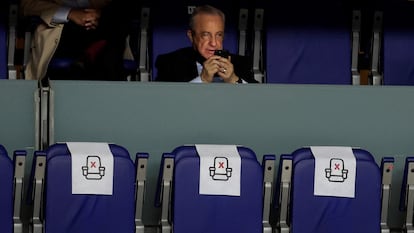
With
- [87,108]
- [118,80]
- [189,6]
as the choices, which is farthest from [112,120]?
[189,6]

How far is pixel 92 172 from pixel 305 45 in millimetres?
2184

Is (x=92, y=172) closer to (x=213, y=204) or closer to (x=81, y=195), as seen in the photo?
(x=81, y=195)

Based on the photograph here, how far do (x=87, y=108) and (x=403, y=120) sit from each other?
5.77 ft

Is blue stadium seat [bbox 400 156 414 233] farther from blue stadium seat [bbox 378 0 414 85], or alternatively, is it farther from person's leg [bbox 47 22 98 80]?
person's leg [bbox 47 22 98 80]

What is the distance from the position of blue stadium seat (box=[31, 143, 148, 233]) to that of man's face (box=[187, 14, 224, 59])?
1.14 meters

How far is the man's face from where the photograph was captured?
9.12m

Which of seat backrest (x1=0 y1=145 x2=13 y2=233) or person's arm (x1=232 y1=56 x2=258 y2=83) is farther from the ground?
person's arm (x1=232 y1=56 x2=258 y2=83)

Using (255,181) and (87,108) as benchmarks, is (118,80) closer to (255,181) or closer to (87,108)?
(87,108)

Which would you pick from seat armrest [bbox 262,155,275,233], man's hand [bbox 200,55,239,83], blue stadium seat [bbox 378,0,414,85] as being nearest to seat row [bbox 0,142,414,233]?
seat armrest [bbox 262,155,275,233]

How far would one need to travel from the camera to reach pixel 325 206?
8.34 m

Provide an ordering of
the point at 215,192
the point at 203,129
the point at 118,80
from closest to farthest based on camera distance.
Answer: the point at 215,192 → the point at 203,129 → the point at 118,80

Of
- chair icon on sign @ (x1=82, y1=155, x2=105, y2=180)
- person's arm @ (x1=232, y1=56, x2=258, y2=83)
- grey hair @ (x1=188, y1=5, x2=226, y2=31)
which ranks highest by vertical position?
grey hair @ (x1=188, y1=5, x2=226, y2=31)

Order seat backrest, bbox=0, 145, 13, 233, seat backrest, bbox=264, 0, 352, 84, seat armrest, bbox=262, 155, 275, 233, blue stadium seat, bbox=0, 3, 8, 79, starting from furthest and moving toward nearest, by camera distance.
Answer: seat backrest, bbox=264, 0, 352, 84, blue stadium seat, bbox=0, 3, 8, 79, seat armrest, bbox=262, 155, 275, 233, seat backrest, bbox=0, 145, 13, 233

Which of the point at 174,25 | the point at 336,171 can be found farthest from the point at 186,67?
the point at 336,171
